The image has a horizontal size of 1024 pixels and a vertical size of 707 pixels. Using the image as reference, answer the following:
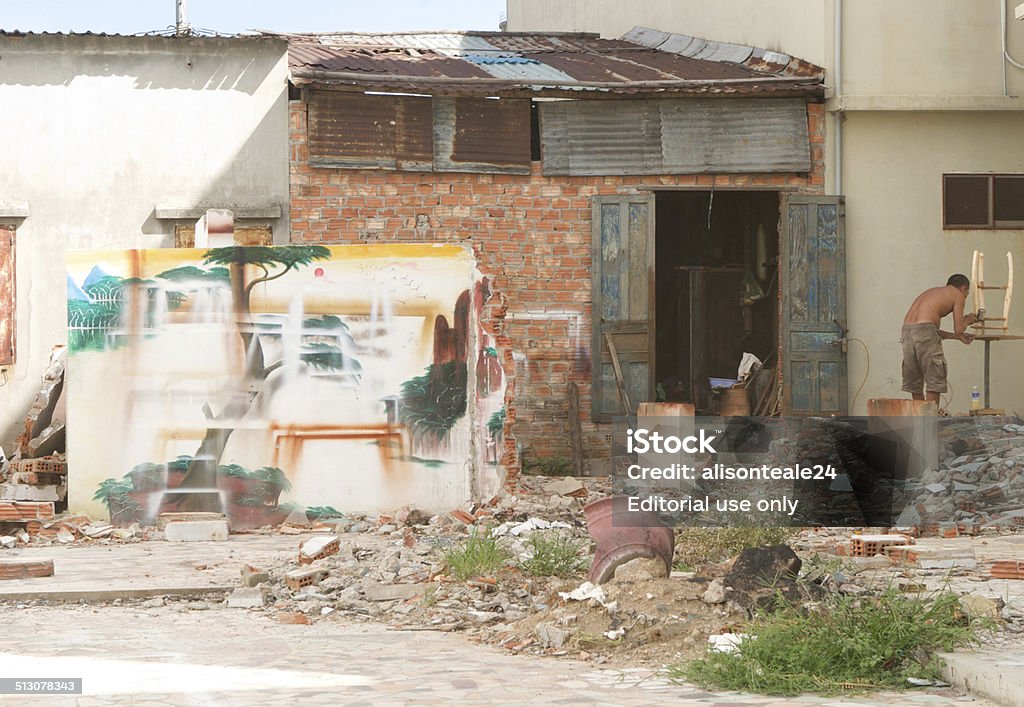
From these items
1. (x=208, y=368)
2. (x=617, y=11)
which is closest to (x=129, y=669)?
(x=208, y=368)

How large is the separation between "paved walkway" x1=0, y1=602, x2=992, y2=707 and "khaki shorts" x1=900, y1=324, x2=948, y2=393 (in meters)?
8.10

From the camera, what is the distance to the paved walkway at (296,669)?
590 cm

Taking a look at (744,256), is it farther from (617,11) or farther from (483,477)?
(483,477)

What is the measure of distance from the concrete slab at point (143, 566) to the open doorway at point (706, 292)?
896 centimetres

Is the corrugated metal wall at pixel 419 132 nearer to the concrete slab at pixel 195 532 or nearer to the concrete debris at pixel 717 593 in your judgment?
the concrete slab at pixel 195 532

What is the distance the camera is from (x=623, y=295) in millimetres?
15688

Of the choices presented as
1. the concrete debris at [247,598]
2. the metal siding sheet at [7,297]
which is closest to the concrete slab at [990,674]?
the concrete debris at [247,598]

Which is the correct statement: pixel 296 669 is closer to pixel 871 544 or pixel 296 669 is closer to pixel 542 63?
pixel 871 544

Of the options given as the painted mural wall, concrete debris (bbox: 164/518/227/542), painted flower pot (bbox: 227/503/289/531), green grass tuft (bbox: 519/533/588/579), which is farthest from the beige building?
green grass tuft (bbox: 519/533/588/579)

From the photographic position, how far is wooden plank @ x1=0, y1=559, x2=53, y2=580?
31.4 feet

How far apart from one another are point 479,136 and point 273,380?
14.7 feet

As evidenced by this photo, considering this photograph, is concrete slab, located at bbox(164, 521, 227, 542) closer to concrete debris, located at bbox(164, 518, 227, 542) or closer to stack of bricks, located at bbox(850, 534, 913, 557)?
concrete debris, located at bbox(164, 518, 227, 542)

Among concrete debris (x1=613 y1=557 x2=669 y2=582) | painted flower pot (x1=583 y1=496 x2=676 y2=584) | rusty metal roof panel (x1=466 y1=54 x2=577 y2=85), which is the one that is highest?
rusty metal roof panel (x1=466 y1=54 x2=577 y2=85)

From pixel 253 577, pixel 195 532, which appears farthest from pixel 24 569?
pixel 195 532
